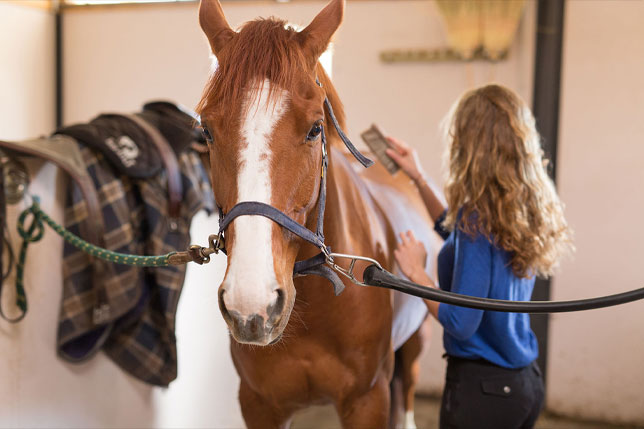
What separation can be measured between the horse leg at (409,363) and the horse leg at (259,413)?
0.76 metres

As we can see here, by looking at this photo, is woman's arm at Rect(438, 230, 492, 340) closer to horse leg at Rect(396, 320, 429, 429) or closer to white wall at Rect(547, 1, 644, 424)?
white wall at Rect(547, 1, 644, 424)

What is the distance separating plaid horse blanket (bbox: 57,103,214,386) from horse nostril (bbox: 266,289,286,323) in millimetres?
988

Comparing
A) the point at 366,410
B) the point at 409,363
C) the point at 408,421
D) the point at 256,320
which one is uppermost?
the point at 256,320

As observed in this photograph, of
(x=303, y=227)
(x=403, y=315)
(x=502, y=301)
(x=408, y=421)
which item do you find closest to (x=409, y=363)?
(x=408, y=421)

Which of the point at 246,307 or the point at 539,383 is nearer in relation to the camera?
the point at 246,307

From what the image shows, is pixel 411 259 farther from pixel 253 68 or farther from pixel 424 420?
pixel 424 420

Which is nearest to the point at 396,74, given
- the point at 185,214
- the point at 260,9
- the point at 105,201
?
the point at 260,9

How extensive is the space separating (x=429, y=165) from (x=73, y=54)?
217cm

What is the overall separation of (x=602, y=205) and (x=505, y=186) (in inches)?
54.4

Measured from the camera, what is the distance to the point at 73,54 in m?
3.44

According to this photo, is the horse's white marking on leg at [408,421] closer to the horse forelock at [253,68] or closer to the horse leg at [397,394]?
the horse leg at [397,394]

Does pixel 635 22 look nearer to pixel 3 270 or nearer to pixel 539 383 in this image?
pixel 539 383

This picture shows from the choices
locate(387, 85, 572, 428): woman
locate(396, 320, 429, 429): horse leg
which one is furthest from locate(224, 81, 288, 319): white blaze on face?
locate(396, 320, 429, 429): horse leg

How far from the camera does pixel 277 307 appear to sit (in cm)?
82
